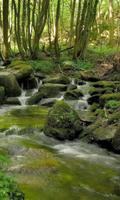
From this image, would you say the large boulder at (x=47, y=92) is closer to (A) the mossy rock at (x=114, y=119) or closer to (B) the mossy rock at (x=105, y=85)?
(B) the mossy rock at (x=105, y=85)

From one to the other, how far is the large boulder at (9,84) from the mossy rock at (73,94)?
2.02 meters

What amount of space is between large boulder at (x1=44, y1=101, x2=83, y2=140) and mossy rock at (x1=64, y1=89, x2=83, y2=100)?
485cm

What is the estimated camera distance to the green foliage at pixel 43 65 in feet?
63.6

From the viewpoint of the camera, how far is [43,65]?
65.3ft

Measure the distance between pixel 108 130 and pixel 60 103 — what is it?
1.47 m

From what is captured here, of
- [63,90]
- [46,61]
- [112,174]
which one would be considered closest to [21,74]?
[63,90]

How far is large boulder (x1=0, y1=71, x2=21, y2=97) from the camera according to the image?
14.9 meters

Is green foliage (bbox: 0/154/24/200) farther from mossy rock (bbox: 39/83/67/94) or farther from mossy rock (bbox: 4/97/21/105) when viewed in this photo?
mossy rock (bbox: 39/83/67/94)

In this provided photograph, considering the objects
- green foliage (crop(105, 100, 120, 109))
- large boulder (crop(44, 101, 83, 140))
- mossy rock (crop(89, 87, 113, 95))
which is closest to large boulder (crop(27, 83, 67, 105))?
mossy rock (crop(89, 87, 113, 95))

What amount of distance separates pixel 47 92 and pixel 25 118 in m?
3.50

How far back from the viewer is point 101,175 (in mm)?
6824

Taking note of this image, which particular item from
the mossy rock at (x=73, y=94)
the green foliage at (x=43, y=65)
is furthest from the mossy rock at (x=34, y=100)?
the green foliage at (x=43, y=65)

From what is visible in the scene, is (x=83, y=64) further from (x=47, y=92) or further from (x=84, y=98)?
(x=84, y=98)

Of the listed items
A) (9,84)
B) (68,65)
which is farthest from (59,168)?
(68,65)
